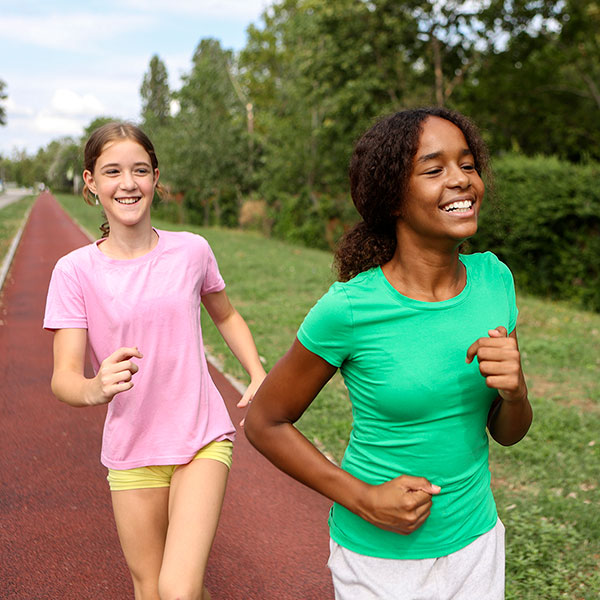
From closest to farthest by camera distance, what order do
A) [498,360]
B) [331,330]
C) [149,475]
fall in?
[498,360], [331,330], [149,475]

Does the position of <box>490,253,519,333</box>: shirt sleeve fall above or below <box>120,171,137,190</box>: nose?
below

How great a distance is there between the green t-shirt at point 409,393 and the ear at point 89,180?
1.34 metres

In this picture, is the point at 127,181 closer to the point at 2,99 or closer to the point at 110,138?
the point at 110,138

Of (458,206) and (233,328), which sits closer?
(458,206)

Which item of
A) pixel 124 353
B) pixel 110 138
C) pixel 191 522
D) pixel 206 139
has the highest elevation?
pixel 206 139

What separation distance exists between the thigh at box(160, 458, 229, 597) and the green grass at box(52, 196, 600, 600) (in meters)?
0.80

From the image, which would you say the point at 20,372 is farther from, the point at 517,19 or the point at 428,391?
the point at 517,19

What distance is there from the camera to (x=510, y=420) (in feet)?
6.15

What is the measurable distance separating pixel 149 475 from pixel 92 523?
2538 mm

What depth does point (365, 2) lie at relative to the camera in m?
22.2

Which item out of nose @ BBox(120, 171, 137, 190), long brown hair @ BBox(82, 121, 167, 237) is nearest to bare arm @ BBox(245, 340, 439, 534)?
nose @ BBox(120, 171, 137, 190)

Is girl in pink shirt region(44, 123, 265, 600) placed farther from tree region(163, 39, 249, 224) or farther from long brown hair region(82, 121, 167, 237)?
tree region(163, 39, 249, 224)

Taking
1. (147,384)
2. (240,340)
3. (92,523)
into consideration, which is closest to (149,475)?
(147,384)

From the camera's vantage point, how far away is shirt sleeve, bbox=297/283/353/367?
1717 millimetres
